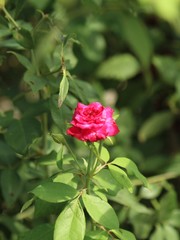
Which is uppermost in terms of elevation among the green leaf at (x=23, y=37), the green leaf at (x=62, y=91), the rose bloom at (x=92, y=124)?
the green leaf at (x=23, y=37)

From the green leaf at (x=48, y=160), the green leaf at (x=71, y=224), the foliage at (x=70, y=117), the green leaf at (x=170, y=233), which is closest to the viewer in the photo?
the green leaf at (x=71, y=224)

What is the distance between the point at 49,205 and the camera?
1269mm

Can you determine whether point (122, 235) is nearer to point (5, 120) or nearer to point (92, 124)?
point (92, 124)

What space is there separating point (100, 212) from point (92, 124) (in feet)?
0.55

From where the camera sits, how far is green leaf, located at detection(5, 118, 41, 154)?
1.38 meters

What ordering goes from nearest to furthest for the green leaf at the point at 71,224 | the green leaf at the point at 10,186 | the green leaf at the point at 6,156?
the green leaf at the point at 71,224 → the green leaf at the point at 10,186 → the green leaf at the point at 6,156

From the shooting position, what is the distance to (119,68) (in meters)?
2.27

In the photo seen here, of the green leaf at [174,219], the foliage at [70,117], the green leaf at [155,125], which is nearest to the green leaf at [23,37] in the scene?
the foliage at [70,117]

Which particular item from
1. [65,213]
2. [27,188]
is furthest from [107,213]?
[27,188]

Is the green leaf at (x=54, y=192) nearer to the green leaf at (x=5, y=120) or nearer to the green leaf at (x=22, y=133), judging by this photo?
the green leaf at (x=22, y=133)

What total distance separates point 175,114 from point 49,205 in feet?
3.87

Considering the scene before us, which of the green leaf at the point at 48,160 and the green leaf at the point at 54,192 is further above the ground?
the green leaf at the point at 54,192

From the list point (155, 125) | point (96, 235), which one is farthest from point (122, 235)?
point (155, 125)

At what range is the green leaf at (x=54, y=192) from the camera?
3.67ft
